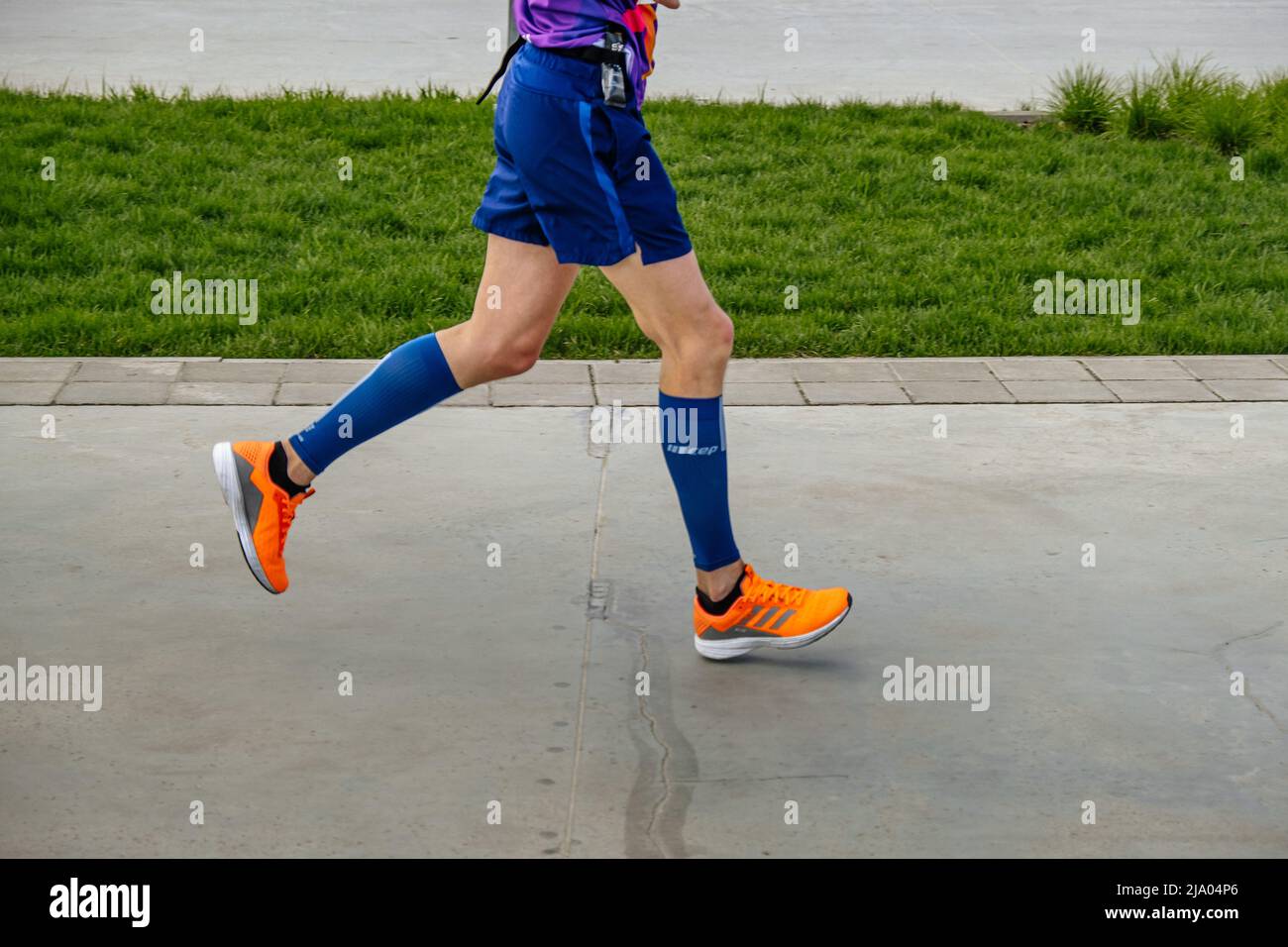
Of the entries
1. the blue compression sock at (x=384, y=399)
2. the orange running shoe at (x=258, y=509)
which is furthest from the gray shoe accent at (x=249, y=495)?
the blue compression sock at (x=384, y=399)

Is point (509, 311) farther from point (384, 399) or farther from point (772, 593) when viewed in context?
point (772, 593)

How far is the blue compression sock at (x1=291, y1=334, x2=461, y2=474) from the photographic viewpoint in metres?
3.76

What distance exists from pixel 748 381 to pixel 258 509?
226 centimetres

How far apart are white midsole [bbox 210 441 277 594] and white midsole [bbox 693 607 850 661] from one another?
96cm

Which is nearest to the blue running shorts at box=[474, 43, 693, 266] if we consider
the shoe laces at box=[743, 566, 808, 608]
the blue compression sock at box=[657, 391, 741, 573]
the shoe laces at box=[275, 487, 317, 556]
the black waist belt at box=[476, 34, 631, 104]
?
the black waist belt at box=[476, 34, 631, 104]

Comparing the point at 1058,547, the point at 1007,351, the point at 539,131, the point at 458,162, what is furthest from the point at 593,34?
the point at 458,162

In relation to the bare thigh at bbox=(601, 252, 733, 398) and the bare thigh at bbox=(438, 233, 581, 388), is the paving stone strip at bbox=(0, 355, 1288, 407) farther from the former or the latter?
the bare thigh at bbox=(601, 252, 733, 398)

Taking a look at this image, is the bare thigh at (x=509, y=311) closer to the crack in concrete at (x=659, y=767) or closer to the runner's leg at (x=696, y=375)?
the runner's leg at (x=696, y=375)

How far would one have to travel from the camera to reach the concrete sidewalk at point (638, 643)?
10.1 feet

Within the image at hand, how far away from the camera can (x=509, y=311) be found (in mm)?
3666

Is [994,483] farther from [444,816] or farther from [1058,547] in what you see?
[444,816]

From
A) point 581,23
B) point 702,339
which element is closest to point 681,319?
point 702,339

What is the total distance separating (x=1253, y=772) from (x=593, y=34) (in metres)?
1.90

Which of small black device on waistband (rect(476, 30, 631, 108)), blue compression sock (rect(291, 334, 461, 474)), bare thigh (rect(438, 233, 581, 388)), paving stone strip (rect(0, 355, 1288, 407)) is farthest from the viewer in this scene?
paving stone strip (rect(0, 355, 1288, 407))
